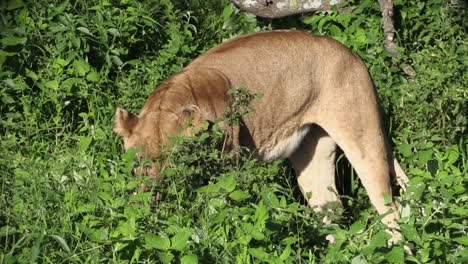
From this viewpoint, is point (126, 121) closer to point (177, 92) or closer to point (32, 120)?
point (177, 92)

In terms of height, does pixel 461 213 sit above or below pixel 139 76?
above

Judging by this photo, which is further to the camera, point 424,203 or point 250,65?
point 250,65

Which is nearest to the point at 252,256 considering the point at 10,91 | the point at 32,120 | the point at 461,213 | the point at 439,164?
the point at 461,213

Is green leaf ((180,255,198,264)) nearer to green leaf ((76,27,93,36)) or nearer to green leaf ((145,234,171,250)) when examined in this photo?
green leaf ((145,234,171,250))

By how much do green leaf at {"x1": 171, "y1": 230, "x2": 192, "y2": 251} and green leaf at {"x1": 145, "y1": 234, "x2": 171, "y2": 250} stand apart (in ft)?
0.09

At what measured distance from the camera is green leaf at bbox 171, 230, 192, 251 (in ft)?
15.8

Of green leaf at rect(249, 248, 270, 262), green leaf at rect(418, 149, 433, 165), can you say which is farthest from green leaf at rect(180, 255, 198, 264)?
green leaf at rect(418, 149, 433, 165)

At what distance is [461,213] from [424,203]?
0.30 metres

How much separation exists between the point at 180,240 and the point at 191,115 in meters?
1.37

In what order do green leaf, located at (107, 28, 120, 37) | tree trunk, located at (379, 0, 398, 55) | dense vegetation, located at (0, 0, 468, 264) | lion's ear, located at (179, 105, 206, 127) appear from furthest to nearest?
1. tree trunk, located at (379, 0, 398, 55)
2. green leaf, located at (107, 28, 120, 37)
3. lion's ear, located at (179, 105, 206, 127)
4. dense vegetation, located at (0, 0, 468, 264)

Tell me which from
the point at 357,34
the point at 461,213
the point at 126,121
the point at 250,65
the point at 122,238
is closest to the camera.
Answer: the point at 122,238

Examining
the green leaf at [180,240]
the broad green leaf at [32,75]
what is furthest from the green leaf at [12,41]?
the green leaf at [180,240]

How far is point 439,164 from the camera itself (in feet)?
21.1

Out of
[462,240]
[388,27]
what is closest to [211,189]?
[462,240]
